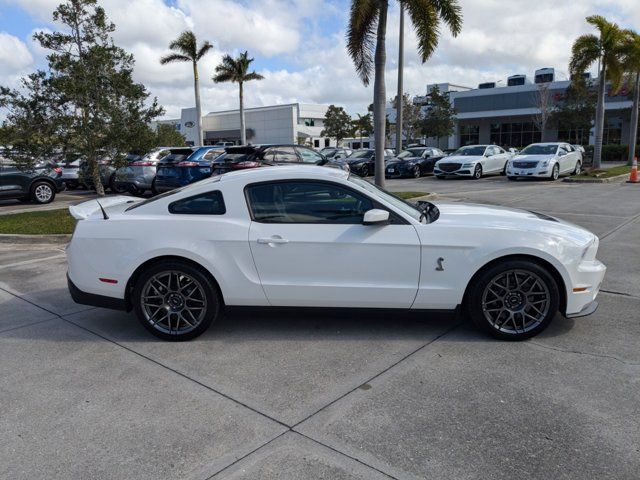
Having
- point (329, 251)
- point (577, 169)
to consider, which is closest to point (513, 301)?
point (329, 251)

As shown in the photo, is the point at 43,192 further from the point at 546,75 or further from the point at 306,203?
the point at 546,75

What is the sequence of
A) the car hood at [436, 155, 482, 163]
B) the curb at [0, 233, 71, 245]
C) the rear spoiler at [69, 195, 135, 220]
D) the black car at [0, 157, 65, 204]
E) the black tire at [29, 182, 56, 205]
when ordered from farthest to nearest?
the car hood at [436, 155, 482, 163]
the black tire at [29, 182, 56, 205]
the black car at [0, 157, 65, 204]
the curb at [0, 233, 71, 245]
the rear spoiler at [69, 195, 135, 220]

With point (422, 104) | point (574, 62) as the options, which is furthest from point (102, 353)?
point (422, 104)

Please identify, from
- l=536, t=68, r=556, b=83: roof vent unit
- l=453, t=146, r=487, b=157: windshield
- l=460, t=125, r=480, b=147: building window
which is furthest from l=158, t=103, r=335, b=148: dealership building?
l=453, t=146, r=487, b=157: windshield

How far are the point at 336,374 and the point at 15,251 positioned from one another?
24.3 ft

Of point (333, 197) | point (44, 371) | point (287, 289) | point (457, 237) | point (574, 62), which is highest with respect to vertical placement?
point (574, 62)

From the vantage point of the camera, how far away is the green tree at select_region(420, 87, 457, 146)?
167 feet

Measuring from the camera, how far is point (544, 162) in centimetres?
2023

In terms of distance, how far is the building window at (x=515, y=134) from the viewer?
2203 inches

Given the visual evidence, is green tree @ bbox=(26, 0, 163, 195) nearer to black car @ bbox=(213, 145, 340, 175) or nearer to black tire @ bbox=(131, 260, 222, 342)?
black car @ bbox=(213, 145, 340, 175)

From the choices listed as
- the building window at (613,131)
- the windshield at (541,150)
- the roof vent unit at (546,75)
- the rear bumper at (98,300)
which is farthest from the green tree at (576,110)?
the rear bumper at (98,300)

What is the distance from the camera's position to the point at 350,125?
75.7 metres

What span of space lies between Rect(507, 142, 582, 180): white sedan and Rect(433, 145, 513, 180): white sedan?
1736 mm

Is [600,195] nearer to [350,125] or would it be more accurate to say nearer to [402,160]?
[402,160]
